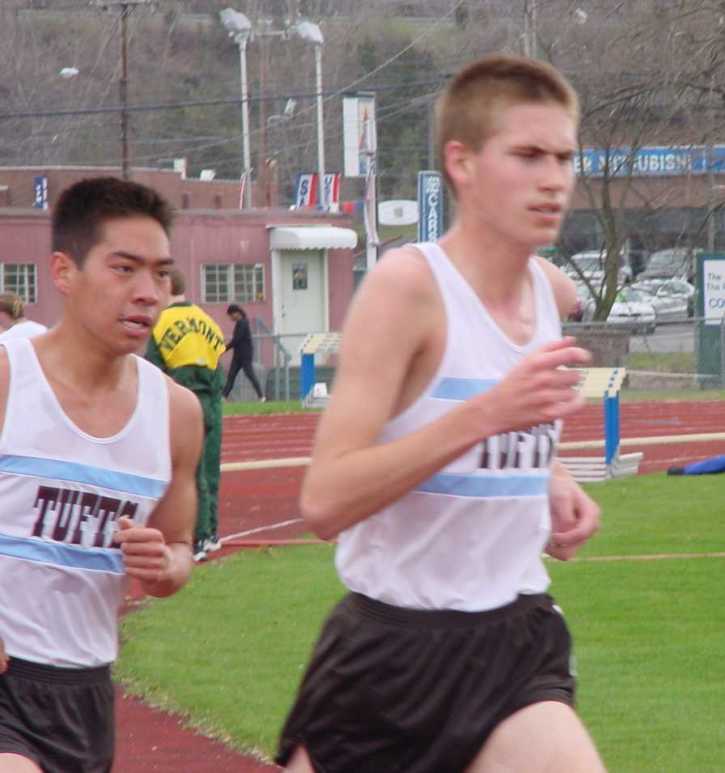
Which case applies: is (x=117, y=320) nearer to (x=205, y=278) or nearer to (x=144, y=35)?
(x=205, y=278)

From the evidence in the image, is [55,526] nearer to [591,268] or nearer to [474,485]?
[474,485]

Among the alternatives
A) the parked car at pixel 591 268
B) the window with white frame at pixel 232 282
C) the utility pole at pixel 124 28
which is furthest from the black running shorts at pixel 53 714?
the window with white frame at pixel 232 282

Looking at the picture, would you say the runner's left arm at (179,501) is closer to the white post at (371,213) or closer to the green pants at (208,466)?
the green pants at (208,466)

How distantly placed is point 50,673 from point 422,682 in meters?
0.86

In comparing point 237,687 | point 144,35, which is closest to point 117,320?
point 237,687

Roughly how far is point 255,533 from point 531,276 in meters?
10.5

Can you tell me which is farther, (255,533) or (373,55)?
(373,55)

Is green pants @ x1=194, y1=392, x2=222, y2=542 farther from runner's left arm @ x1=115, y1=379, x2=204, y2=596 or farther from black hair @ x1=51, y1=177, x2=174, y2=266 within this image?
black hair @ x1=51, y1=177, x2=174, y2=266

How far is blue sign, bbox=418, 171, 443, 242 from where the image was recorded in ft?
105

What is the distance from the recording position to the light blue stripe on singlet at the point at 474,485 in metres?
3.59

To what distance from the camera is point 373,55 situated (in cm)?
6306

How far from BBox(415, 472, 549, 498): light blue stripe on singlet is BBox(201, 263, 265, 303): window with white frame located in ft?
139

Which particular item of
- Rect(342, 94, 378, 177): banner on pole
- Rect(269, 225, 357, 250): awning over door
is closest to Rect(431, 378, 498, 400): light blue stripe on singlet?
Rect(342, 94, 378, 177): banner on pole

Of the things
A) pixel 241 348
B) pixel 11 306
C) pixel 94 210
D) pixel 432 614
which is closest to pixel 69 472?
pixel 94 210
